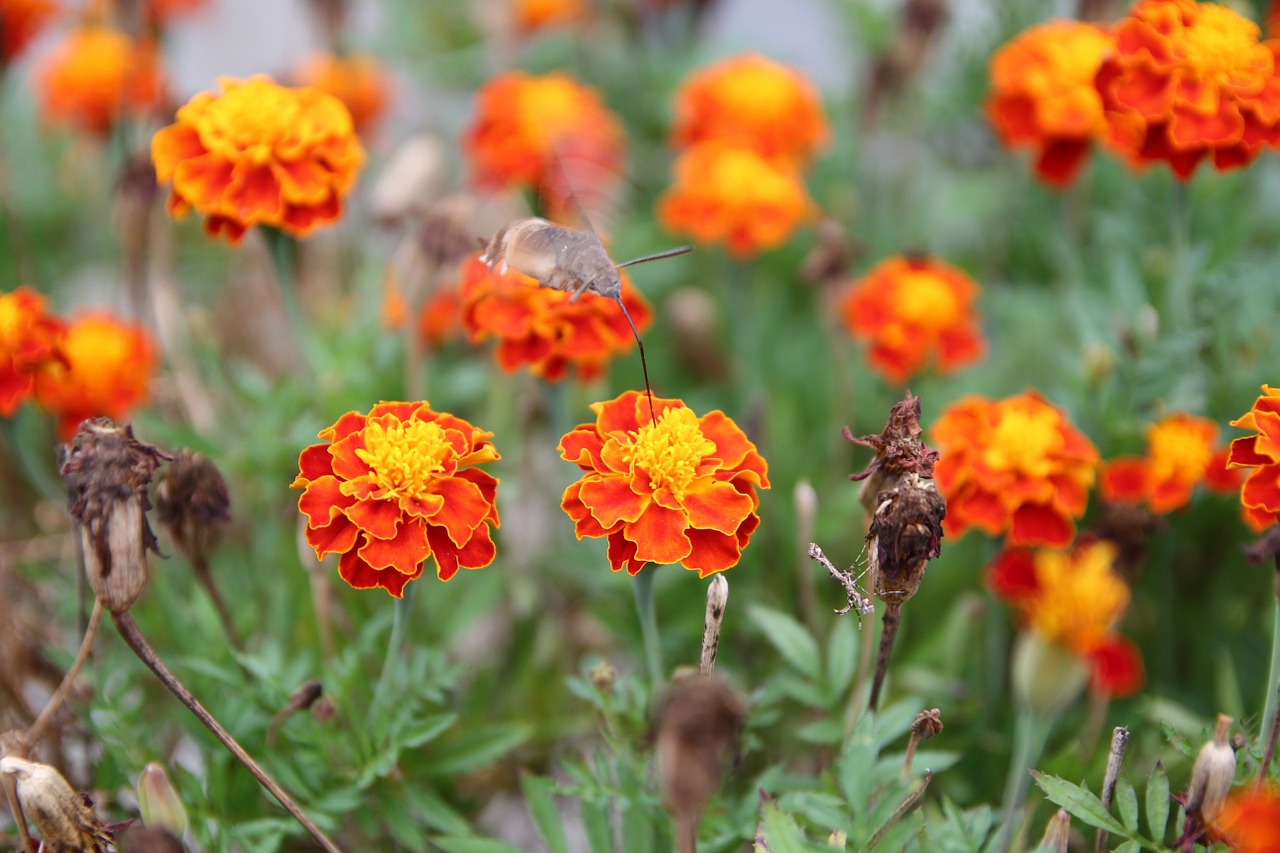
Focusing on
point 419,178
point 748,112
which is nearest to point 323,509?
point 419,178

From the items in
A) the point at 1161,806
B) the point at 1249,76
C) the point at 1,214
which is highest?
the point at 1249,76

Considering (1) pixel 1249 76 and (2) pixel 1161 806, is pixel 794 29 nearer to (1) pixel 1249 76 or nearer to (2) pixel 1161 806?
(1) pixel 1249 76

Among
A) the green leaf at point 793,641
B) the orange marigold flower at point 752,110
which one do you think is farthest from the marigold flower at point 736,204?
the green leaf at point 793,641

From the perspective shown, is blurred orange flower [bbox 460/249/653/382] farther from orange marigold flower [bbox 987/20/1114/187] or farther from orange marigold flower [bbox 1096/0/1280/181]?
orange marigold flower [bbox 987/20/1114/187]

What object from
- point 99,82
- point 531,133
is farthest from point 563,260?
point 99,82

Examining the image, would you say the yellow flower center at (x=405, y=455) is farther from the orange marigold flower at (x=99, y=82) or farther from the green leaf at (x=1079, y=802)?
the orange marigold flower at (x=99, y=82)

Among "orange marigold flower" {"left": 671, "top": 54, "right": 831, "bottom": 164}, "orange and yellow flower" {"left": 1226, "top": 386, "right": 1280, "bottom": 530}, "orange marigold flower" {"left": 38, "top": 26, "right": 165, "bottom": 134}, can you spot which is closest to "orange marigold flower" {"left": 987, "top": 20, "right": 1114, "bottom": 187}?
"orange marigold flower" {"left": 671, "top": 54, "right": 831, "bottom": 164}
